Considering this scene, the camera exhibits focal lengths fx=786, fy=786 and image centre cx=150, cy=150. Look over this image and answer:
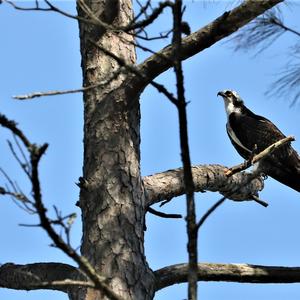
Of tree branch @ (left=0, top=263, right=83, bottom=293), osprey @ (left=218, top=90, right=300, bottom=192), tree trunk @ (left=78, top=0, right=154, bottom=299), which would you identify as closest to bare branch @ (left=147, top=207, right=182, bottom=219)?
tree trunk @ (left=78, top=0, right=154, bottom=299)

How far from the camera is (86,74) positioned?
484 centimetres

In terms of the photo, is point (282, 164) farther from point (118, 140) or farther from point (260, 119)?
point (118, 140)

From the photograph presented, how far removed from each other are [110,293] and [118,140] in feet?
6.49

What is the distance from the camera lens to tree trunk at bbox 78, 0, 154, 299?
4160 mm

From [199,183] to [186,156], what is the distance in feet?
9.56

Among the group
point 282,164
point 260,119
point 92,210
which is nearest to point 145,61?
point 92,210

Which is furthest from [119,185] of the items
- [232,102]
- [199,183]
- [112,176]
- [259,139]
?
[232,102]

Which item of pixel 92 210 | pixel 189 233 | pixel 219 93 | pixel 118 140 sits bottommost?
pixel 189 233

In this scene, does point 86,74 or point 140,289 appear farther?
point 86,74

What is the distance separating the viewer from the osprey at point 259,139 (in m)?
6.89

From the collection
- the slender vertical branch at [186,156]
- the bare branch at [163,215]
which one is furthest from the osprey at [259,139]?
the slender vertical branch at [186,156]

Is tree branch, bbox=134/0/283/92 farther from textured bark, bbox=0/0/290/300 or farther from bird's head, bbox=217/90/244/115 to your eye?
bird's head, bbox=217/90/244/115

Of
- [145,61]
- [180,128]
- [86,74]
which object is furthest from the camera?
[86,74]

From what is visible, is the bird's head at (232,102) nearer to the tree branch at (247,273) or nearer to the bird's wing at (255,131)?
the bird's wing at (255,131)
